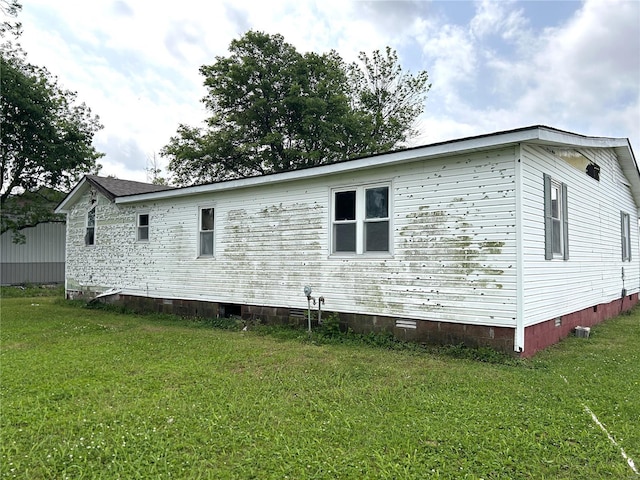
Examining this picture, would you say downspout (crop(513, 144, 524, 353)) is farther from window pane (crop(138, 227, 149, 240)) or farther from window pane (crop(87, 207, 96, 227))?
window pane (crop(87, 207, 96, 227))

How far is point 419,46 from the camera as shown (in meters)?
16.8

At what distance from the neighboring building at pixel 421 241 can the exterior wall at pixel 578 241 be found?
44 millimetres

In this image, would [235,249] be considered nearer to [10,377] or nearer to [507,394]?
[10,377]

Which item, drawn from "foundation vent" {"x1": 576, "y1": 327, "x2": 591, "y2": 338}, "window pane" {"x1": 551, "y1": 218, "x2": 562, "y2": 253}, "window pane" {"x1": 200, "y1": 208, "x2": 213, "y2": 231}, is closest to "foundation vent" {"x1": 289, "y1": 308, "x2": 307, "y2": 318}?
"window pane" {"x1": 200, "y1": 208, "x2": 213, "y2": 231}

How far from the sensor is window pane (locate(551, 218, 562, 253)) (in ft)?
23.4

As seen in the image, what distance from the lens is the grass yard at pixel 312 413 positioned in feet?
10.0


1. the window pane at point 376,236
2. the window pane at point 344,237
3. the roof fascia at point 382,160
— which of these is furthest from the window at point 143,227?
the window pane at point 376,236

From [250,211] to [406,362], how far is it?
4941 mm

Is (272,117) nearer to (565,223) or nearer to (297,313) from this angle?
(297,313)

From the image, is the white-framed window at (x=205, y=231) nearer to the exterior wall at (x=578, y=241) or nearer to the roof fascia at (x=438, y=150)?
the roof fascia at (x=438, y=150)

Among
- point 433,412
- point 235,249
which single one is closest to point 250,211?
point 235,249

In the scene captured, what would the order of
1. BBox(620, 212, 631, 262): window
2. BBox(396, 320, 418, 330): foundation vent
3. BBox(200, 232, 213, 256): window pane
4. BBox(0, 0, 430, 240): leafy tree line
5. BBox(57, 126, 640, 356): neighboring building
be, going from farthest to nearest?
BBox(0, 0, 430, 240): leafy tree line < BBox(620, 212, 631, 262): window < BBox(200, 232, 213, 256): window pane < BBox(396, 320, 418, 330): foundation vent < BBox(57, 126, 640, 356): neighboring building

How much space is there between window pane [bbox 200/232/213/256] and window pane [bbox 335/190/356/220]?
369 centimetres

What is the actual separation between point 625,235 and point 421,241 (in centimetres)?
844
